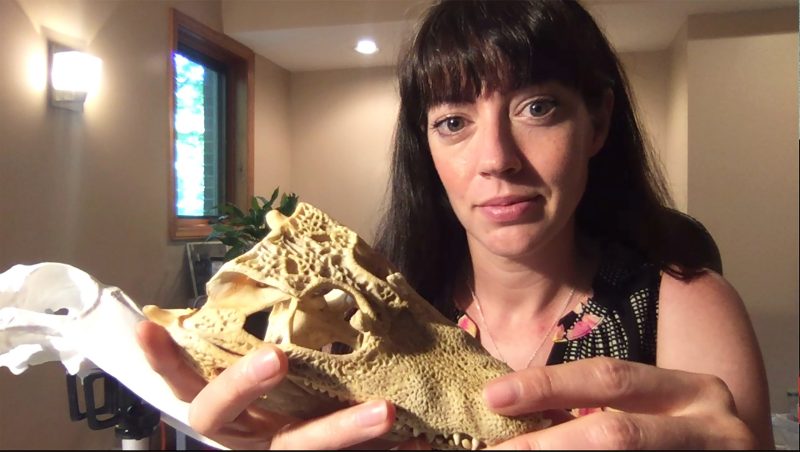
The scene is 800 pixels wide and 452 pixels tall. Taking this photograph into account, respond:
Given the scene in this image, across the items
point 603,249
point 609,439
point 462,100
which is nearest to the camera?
point 609,439

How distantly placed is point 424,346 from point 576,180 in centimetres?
14

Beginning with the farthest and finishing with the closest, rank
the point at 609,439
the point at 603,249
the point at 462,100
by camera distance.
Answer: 1. the point at 603,249
2. the point at 462,100
3. the point at 609,439

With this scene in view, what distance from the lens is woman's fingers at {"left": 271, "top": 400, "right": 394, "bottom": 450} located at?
0.19 meters

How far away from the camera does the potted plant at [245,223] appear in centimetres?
28

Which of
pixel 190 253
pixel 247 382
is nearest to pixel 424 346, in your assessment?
pixel 247 382

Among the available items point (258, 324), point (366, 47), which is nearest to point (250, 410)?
point (258, 324)

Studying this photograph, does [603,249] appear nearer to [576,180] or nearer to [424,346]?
[576,180]

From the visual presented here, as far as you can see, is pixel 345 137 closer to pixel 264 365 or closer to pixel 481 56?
pixel 481 56

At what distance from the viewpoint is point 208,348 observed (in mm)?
210

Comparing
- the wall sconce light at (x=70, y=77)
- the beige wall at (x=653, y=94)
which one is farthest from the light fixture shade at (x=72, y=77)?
the beige wall at (x=653, y=94)

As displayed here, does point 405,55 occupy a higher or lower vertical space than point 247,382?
higher

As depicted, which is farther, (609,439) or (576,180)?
(576,180)

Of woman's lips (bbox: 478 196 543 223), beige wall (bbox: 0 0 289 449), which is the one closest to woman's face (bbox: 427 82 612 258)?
woman's lips (bbox: 478 196 543 223)

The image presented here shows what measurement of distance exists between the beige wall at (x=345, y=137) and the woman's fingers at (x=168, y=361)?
14 centimetres
